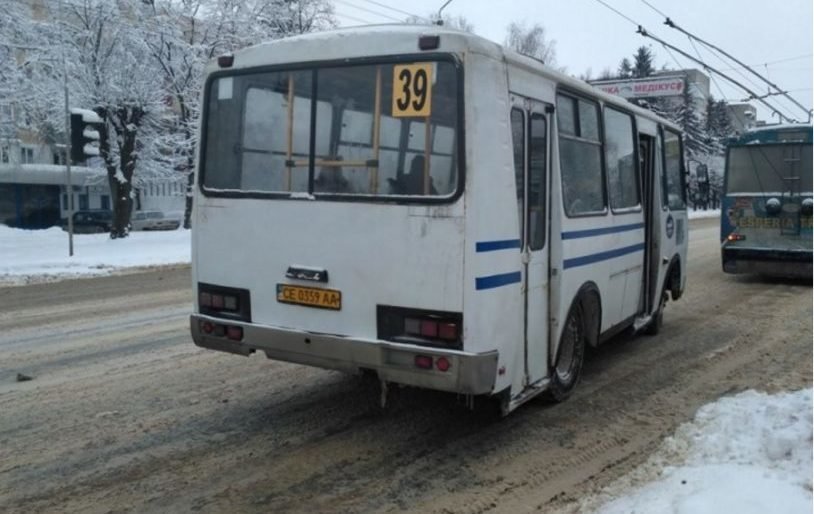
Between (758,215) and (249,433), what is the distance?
12.6m

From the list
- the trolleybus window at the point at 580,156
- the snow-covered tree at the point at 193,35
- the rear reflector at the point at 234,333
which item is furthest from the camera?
the snow-covered tree at the point at 193,35

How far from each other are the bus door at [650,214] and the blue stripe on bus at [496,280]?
3799 mm

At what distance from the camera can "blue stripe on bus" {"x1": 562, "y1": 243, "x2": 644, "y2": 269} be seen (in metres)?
6.02

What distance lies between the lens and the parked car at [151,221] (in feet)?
130

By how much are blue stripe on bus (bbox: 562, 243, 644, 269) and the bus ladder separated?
795cm

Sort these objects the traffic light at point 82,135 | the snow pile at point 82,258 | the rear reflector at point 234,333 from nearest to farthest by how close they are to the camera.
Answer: the rear reflector at point 234,333 → the snow pile at point 82,258 → the traffic light at point 82,135

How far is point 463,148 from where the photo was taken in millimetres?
4656

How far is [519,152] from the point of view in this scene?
517 centimetres

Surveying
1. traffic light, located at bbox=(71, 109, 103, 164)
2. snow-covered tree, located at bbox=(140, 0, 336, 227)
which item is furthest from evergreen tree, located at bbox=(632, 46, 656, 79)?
traffic light, located at bbox=(71, 109, 103, 164)

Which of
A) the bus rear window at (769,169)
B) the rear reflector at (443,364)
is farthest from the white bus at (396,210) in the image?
the bus rear window at (769,169)

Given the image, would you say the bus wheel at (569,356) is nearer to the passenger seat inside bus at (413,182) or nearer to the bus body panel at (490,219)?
the bus body panel at (490,219)

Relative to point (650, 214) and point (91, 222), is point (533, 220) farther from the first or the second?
point (91, 222)

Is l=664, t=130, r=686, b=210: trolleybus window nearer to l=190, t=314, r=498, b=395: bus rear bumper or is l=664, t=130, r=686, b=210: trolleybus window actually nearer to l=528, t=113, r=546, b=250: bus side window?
l=528, t=113, r=546, b=250: bus side window

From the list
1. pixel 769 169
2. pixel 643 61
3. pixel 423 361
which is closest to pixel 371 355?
pixel 423 361
